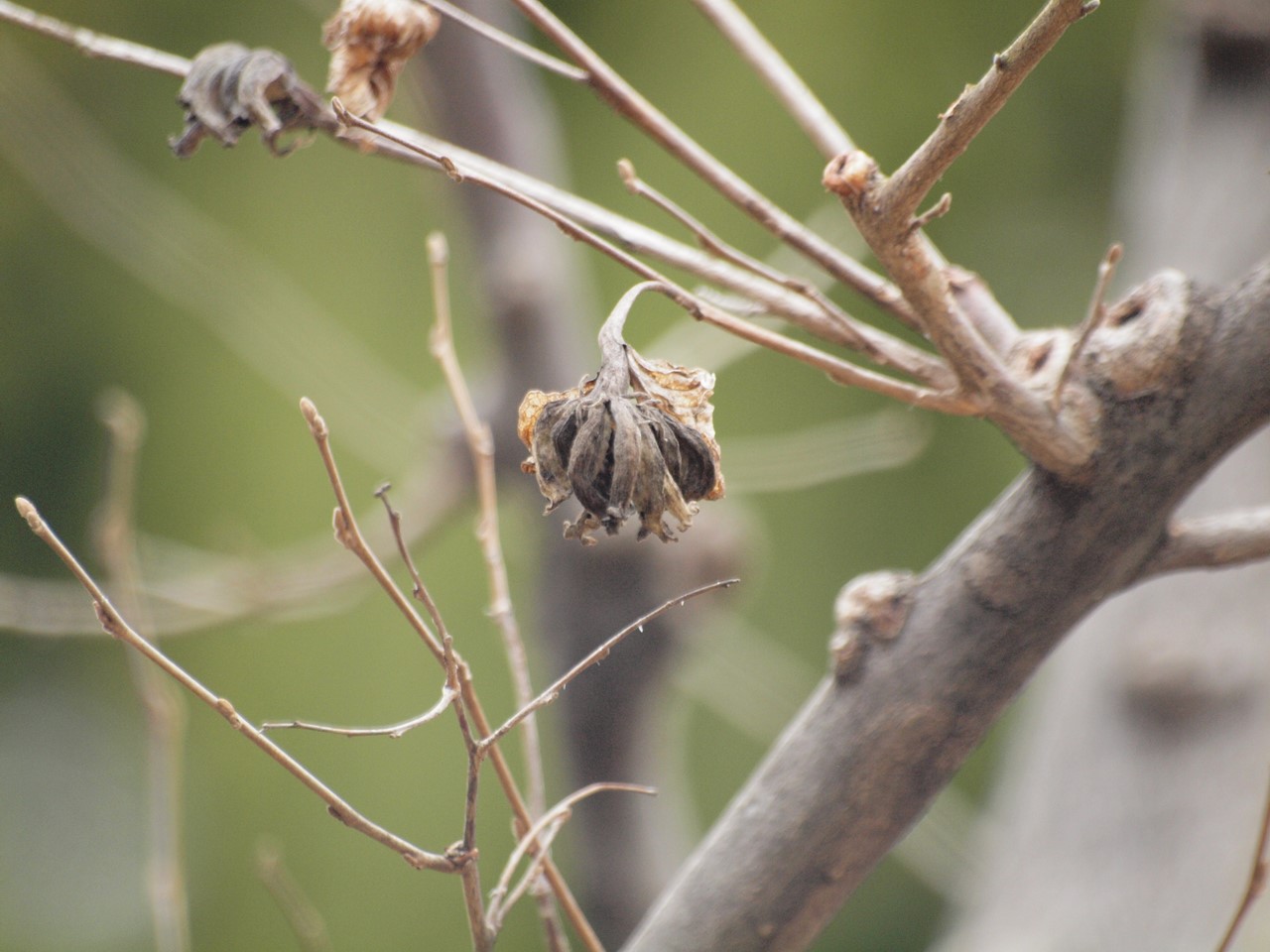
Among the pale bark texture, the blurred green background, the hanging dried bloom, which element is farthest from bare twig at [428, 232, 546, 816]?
the blurred green background

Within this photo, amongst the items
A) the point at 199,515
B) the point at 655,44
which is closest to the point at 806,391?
the point at 655,44

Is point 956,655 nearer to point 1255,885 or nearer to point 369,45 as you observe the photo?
point 1255,885

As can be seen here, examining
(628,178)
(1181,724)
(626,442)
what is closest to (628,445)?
(626,442)

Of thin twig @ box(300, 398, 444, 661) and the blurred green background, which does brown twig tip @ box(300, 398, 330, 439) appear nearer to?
thin twig @ box(300, 398, 444, 661)

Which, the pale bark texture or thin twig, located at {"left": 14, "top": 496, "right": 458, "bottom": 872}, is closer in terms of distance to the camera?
thin twig, located at {"left": 14, "top": 496, "right": 458, "bottom": 872}

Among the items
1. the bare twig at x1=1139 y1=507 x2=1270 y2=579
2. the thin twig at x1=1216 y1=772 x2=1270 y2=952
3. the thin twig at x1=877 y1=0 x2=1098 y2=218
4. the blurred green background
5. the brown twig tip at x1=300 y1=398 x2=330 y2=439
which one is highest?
the blurred green background

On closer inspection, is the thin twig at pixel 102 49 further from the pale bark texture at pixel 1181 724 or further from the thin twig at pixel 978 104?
the pale bark texture at pixel 1181 724

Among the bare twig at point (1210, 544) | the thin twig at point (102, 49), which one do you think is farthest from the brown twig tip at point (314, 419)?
the bare twig at point (1210, 544)
